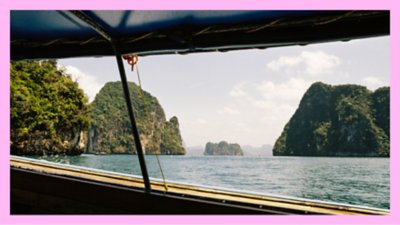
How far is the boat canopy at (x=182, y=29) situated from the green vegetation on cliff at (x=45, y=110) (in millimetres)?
35150

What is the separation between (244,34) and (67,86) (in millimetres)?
44525

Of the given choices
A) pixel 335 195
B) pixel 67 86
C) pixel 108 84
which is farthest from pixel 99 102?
pixel 335 195

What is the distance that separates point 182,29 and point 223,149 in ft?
462

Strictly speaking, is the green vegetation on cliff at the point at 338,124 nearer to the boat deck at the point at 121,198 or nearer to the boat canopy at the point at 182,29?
the boat deck at the point at 121,198

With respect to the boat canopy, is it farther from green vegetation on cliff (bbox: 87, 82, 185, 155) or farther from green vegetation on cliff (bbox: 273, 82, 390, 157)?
green vegetation on cliff (bbox: 87, 82, 185, 155)

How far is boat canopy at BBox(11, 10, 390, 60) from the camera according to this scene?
1355 mm

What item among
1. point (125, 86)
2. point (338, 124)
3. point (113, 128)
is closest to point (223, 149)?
point (113, 128)

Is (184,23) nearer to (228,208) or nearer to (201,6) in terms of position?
(201,6)

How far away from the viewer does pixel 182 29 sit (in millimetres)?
1612

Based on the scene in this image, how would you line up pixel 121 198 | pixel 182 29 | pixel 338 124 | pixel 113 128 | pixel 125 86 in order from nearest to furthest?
pixel 182 29
pixel 121 198
pixel 125 86
pixel 338 124
pixel 113 128

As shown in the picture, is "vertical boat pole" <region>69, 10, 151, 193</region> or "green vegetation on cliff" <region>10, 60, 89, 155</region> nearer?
"vertical boat pole" <region>69, 10, 151, 193</region>

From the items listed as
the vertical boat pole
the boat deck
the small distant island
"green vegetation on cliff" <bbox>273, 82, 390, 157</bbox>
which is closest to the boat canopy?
the vertical boat pole

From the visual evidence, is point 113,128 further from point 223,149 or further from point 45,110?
point 223,149

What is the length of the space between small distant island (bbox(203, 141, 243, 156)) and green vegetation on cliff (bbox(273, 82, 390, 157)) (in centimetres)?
5467
